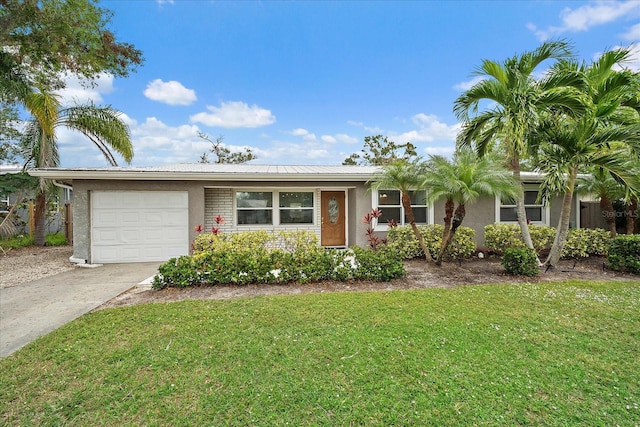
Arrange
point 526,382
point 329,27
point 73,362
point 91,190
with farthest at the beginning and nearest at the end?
point 329,27 → point 91,190 → point 73,362 → point 526,382

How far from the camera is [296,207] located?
10.2 meters

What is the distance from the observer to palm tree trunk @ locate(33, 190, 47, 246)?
11.0 metres

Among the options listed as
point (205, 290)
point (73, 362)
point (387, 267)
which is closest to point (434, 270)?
point (387, 267)

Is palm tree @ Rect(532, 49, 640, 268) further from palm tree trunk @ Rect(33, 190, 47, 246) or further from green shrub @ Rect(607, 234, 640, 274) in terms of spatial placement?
palm tree trunk @ Rect(33, 190, 47, 246)

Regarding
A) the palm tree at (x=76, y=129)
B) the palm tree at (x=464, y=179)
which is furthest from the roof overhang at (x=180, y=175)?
the palm tree at (x=76, y=129)

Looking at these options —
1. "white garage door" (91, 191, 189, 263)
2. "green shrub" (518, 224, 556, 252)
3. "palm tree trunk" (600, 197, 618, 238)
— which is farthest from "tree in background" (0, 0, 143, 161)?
"palm tree trunk" (600, 197, 618, 238)

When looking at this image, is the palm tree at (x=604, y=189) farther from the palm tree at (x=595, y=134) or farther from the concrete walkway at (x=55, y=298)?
the concrete walkway at (x=55, y=298)

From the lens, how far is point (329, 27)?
482 inches

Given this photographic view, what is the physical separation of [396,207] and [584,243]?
5.47 metres

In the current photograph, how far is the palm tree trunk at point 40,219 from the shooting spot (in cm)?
1099

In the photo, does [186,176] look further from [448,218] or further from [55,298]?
[448,218]

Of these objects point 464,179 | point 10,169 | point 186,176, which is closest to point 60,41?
point 186,176

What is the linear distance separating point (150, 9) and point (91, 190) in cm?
600

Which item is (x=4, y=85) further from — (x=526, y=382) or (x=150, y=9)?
(x=526, y=382)
